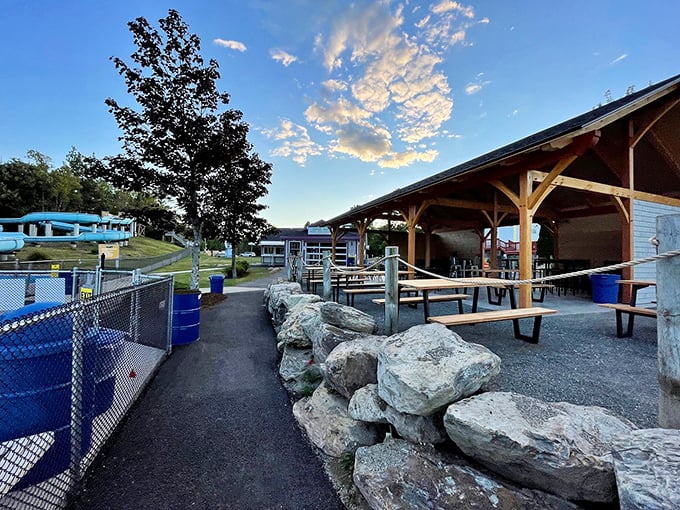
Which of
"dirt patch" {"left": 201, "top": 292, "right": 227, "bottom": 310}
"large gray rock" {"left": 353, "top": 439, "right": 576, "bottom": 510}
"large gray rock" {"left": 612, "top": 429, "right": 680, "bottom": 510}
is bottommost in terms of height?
"dirt patch" {"left": 201, "top": 292, "right": 227, "bottom": 310}

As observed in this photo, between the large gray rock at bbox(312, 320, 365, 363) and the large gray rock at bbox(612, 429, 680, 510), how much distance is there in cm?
218

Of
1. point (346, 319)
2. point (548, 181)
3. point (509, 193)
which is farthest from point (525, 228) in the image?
point (346, 319)

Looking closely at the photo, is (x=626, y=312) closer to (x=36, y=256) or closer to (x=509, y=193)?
(x=509, y=193)

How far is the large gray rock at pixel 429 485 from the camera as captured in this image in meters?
1.37

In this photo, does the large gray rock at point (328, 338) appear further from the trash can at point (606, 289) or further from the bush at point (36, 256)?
the bush at point (36, 256)

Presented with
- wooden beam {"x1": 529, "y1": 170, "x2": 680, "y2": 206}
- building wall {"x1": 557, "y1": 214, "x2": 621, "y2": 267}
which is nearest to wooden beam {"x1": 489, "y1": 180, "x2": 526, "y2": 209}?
wooden beam {"x1": 529, "y1": 170, "x2": 680, "y2": 206}

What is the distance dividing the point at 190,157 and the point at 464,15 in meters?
8.60

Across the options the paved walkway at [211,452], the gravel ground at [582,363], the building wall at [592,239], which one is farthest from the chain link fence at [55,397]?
the building wall at [592,239]

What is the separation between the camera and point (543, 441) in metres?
1.35

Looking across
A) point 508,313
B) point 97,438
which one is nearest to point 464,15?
point 508,313

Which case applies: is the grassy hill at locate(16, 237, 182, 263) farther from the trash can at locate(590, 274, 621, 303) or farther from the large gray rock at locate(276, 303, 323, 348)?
the trash can at locate(590, 274, 621, 303)

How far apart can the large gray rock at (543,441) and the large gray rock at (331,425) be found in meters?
0.94

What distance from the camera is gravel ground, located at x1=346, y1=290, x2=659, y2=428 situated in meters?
2.22

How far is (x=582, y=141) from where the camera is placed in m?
4.88
